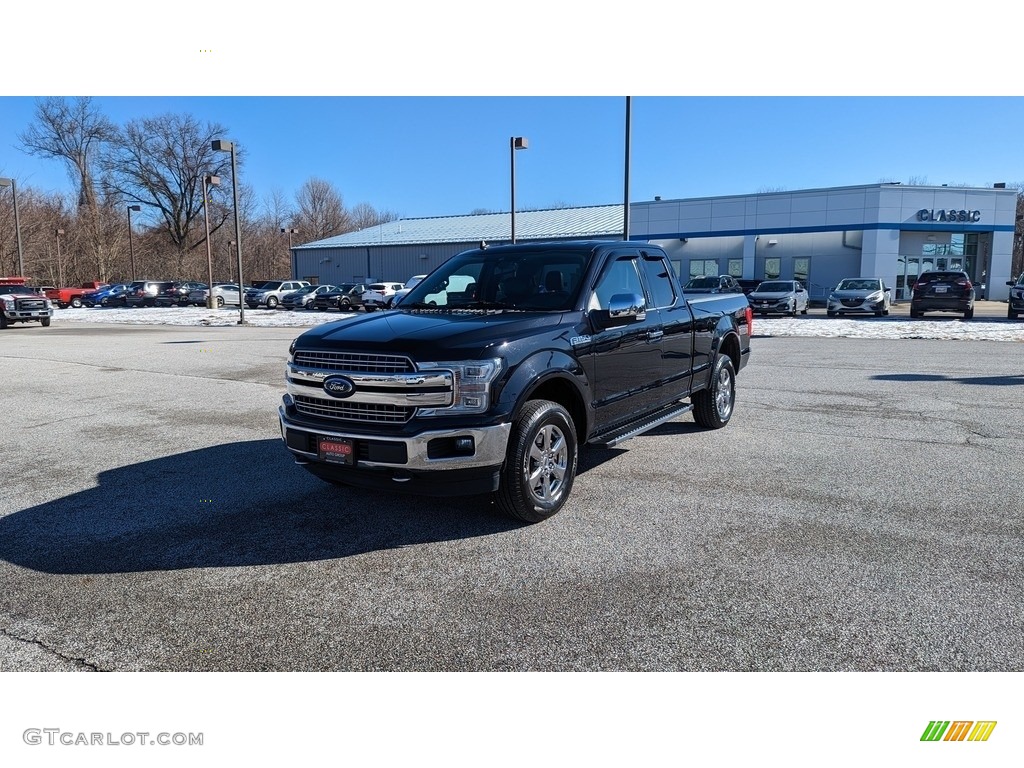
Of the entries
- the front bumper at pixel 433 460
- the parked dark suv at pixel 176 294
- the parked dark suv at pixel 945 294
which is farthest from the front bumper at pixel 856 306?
the parked dark suv at pixel 176 294

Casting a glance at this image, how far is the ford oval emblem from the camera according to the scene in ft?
15.9

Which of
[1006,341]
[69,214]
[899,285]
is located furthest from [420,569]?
[69,214]

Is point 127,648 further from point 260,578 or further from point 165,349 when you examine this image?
point 165,349

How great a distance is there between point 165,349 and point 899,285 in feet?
125

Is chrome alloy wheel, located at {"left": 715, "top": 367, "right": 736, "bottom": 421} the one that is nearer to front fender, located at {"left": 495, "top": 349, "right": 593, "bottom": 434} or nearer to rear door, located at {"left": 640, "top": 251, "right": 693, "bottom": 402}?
rear door, located at {"left": 640, "top": 251, "right": 693, "bottom": 402}

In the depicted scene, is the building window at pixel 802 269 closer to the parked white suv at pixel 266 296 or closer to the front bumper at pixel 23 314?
the parked white suv at pixel 266 296

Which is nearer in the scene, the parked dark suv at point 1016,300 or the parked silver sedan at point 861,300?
the parked dark suv at point 1016,300

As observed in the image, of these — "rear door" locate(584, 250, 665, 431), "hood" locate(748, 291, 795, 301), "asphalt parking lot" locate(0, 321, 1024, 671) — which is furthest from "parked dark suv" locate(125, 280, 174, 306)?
"rear door" locate(584, 250, 665, 431)

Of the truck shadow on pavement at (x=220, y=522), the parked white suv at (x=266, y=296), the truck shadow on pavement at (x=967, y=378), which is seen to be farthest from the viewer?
the parked white suv at (x=266, y=296)

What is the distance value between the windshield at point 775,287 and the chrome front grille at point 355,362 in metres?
29.5

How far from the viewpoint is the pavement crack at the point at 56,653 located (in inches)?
129

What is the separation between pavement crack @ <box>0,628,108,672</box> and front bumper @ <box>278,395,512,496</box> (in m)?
1.84

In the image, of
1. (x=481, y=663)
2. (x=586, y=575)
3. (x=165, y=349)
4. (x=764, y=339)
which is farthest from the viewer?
(x=764, y=339)

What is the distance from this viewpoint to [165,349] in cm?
1798
